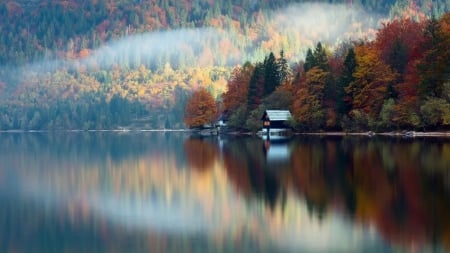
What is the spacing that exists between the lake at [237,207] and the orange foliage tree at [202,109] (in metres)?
89.4

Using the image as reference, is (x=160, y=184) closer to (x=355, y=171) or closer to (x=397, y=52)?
(x=355, y=171)

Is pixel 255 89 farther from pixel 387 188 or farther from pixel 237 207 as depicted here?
pixel 237 207

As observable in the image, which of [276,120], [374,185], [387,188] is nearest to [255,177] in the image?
[374,185]

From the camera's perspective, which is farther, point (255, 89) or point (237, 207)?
point (255, 89)

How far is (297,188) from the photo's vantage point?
34.2 m

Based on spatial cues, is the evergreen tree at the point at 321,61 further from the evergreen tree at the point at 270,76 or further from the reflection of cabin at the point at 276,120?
the evergreen tree at the point at 270,76

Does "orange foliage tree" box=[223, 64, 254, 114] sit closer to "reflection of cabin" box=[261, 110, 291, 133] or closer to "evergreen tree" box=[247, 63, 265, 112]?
"evergreen tree" box=[247, 63, 265, 112]

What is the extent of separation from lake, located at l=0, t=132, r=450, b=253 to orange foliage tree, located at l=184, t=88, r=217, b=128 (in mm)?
89418

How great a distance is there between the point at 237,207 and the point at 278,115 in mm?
77756

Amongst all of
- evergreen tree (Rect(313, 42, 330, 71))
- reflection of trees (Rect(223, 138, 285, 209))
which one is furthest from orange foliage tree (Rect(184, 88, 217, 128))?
reflection of trees (Rect(223, 138, 285, 209))

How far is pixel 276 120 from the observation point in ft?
350

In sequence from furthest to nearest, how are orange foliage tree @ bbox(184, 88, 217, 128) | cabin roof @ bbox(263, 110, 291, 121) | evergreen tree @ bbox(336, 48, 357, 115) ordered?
orange foliage tree @ bbox(184, 88, 217, 128), cabin roof @ bbox(263, 110, 291, 121), evergreen tree @ bbox(336, 48, 357, 115)

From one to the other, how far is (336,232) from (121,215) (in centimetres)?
901

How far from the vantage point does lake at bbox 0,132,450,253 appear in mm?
22359
